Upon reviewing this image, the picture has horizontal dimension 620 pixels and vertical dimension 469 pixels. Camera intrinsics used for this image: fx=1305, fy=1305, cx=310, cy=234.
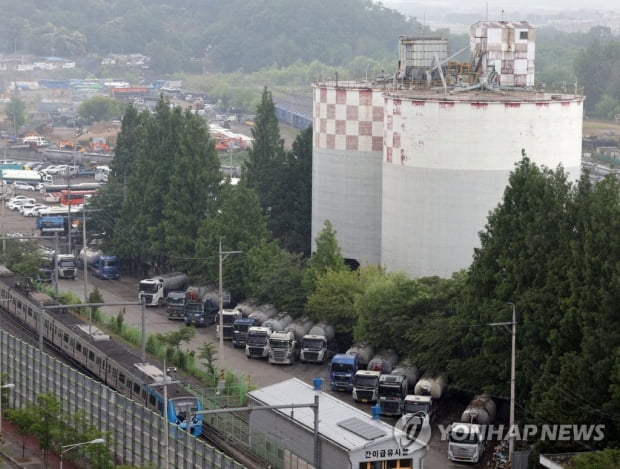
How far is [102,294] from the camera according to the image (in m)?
77.6

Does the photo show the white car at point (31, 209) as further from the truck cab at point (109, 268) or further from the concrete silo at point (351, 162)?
the concrete silo at point (351, 162)

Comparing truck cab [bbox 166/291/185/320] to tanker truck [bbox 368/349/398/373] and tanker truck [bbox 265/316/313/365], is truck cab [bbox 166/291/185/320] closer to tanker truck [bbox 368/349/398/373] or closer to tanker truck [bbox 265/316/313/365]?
tanker truck [bbox 265/316/313/365]

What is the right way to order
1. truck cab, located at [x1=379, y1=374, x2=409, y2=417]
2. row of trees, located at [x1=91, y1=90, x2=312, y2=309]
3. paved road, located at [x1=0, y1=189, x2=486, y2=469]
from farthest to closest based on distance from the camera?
1. row of trees, located at [x1=91, y1=90, x2=312, y2=309]
2. truck cab, located at [x1=379, y1=374, x2=409, y2=417]
3. paved road, located at [x1=0, y1=189, x2=486, y2=469]

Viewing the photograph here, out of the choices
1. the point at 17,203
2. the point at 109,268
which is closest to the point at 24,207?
the point at 17,203

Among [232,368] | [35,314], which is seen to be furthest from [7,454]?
[35,314]

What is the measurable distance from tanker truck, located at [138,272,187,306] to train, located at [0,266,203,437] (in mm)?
4739

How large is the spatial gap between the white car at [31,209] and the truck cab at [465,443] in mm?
63629

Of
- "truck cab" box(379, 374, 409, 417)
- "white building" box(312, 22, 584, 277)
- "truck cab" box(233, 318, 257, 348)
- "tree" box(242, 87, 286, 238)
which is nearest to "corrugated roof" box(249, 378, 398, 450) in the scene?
"truck cab" box(379, 374, 409, 417)

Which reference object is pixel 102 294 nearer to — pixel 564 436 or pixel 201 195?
pixel 201 195

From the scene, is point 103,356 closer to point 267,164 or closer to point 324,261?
point 324,261

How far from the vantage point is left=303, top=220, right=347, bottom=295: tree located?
66.7 meters

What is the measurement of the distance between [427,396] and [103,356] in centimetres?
1478

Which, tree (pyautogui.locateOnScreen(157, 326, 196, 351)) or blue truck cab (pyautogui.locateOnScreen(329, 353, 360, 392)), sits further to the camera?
tree (pyautogui.locateOnScreen(157, 326, 196, 351))

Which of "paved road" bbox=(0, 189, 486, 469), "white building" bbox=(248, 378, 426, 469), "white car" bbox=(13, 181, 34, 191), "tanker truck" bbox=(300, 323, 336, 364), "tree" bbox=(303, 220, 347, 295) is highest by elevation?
"tree" bbox=(303, 220, 347, 295)
